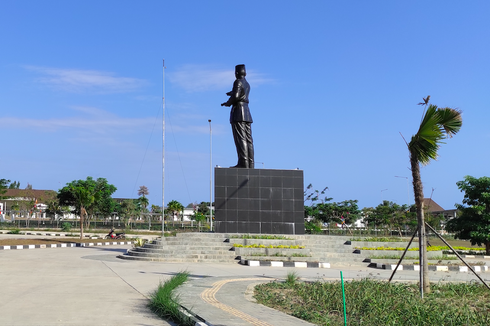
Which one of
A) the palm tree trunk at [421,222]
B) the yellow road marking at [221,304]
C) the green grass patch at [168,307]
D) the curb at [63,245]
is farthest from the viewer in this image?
Result: the curb at [63,245]

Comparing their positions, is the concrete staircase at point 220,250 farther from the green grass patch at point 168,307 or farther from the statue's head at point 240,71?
the green grass patch at point 168,307

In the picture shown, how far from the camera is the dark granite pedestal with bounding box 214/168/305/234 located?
69.6 feet

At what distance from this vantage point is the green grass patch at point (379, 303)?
6660 mm

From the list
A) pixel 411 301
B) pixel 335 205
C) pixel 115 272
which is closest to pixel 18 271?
pixel 115 272

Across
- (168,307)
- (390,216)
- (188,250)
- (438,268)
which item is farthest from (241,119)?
(390,216)

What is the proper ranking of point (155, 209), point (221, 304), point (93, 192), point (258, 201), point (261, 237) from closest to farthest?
point (221, 304), point (261, 237), point (258, 201), point (93, 192), point (155, 209)

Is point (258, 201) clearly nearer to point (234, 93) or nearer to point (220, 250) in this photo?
point (220, 250)

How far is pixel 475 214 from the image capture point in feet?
84.3

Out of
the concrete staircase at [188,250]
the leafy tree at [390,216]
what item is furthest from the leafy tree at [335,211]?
the concrete staircase at [188,250]

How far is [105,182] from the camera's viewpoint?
54.0m

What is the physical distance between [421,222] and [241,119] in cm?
1332

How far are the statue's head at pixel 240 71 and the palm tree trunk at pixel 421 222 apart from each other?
524 inches

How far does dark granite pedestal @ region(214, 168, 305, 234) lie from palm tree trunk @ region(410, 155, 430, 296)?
11900 mm

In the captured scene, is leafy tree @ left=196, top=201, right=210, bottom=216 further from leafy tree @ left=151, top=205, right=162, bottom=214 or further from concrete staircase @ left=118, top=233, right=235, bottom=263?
concrete staircase @ left=118, top=233, right=235, bottom=263
